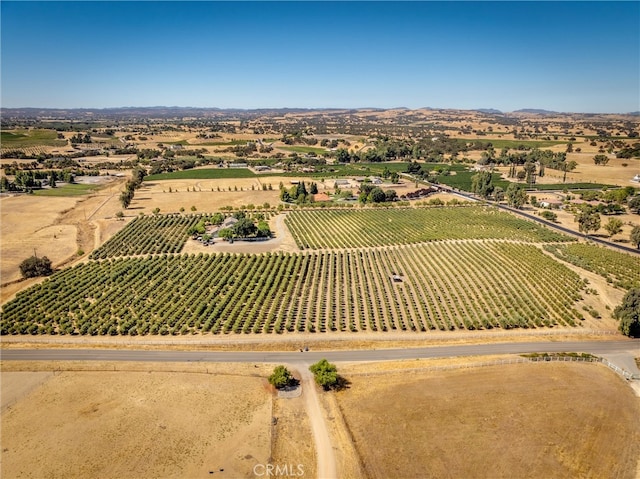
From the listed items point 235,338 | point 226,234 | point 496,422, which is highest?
point 226,234

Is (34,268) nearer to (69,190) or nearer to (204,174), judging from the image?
(69,190)

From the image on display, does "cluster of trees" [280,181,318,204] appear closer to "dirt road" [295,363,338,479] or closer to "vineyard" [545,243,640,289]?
"vineyard" [545,243,640,289]

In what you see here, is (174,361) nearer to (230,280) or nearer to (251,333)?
(251,333)

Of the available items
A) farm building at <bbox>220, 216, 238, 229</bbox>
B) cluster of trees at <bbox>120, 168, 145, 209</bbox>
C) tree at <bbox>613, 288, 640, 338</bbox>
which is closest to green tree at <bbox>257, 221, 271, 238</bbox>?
farm building at <bbox>220, 216, 238, 229</bbox>

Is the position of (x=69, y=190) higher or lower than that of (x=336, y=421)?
higher

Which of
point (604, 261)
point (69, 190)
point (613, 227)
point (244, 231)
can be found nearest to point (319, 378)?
point (244, 231)

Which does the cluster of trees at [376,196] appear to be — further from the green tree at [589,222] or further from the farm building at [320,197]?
the green tree at [589,222]

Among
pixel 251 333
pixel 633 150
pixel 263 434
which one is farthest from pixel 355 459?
pixel 633 150

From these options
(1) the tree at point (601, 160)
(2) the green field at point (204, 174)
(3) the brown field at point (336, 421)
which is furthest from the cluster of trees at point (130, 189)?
(1) the tree at point (601, 160)
